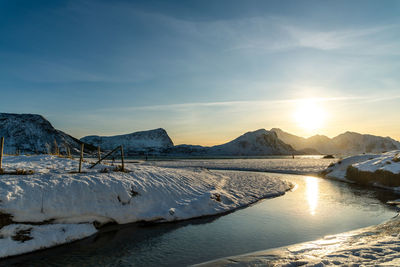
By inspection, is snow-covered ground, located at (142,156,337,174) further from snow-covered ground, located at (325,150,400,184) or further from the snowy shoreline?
the snowy shoreline

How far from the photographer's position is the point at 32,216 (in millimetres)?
10453

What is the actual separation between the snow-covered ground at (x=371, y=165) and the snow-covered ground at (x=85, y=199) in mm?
18348

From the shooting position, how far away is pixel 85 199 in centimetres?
1245

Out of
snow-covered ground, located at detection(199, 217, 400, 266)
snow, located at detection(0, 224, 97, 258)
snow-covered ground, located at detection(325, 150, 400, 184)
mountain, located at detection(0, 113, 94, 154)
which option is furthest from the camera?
mountain, located at detection(0, 113, 94, 154)

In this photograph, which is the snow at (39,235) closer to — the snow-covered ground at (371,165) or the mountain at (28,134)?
the snow-covered ground at (371,165)

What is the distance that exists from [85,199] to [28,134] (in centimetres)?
11497

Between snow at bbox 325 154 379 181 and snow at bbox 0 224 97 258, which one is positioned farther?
snow at bbox 325 154 379 181

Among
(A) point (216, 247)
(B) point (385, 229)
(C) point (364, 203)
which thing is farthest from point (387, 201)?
(A) point (216, 247)

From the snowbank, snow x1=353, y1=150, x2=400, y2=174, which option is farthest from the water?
snow x1=353, y1=150, x2=400, y2=174

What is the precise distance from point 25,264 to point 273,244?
9302 mm

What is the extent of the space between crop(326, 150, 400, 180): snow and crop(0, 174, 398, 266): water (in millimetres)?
12171

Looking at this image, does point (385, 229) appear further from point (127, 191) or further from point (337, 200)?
point (127, 191)

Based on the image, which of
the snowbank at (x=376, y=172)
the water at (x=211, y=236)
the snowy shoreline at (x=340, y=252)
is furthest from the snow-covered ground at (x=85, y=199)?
the snowbank at (x=376, y=172)

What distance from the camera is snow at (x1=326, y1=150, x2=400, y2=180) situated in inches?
1046
